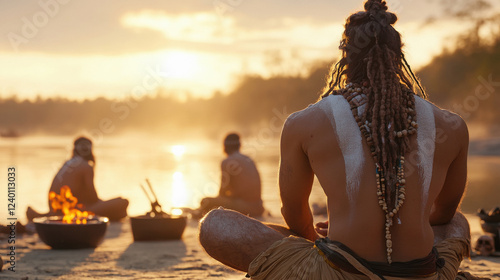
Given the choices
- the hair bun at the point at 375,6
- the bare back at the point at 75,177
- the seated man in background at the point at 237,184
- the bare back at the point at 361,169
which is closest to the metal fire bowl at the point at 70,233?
the bare back at the point at 75,177

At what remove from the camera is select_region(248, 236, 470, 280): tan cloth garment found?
3275 millimetres

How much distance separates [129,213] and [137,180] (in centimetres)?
802

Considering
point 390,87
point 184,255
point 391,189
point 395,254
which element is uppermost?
point 390,87

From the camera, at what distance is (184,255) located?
21.8 feet

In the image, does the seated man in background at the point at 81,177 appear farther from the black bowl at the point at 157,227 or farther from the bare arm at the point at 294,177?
the bare arm at the point at 294,177

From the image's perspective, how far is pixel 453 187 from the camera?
12.1 ft

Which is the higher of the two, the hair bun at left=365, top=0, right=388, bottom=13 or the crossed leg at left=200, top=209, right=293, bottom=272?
the hair bun at left=365, top=0, right=388, bottom=13

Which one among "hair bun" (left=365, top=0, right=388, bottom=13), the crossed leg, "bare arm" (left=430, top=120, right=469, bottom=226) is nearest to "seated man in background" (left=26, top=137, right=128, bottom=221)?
the crossed leg

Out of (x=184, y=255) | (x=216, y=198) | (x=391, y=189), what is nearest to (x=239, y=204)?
(x=216, y=198)

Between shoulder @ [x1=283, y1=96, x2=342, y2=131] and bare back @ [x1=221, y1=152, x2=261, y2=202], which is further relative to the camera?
bare back @ [x1=221, y1=152, x2=261, y2=202]

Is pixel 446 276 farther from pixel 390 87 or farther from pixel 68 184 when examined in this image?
pixel 68 184

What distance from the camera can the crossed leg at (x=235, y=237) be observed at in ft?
11.8

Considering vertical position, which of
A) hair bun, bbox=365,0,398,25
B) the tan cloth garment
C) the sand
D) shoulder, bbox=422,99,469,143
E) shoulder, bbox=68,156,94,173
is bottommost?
the sand

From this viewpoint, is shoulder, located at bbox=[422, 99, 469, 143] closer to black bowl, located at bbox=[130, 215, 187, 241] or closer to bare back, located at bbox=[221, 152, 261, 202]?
black bowl, located at bbox=[130, 215, 187, 241]
